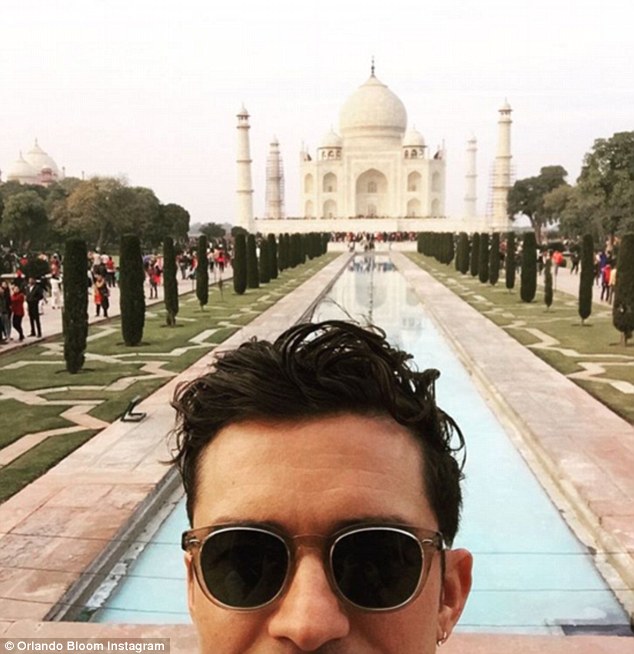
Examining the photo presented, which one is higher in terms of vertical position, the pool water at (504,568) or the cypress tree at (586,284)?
the cypress tree at (586,284)

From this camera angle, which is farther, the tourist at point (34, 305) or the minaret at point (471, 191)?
the minaret at point (471, 191)

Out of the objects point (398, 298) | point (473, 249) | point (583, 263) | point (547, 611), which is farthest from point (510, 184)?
point (547, 611)

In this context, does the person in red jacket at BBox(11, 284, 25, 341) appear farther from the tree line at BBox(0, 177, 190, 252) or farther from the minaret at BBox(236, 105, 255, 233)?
the minaret at BBox(236, 105, 255, 233)

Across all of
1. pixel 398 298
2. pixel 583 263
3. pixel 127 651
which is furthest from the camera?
pixel 398 298

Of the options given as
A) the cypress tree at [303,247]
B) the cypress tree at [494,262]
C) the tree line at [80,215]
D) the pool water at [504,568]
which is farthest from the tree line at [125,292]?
the tree line at [80,215]

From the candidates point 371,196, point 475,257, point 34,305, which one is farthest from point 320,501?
point 371,196

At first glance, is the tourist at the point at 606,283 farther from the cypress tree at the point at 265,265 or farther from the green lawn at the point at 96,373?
the cypress tree at the point at 265,265

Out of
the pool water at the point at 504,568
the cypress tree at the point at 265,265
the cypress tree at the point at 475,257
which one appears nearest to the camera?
the pool water at the point at 504,568

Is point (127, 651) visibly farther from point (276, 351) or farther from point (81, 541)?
point (276, 351)
